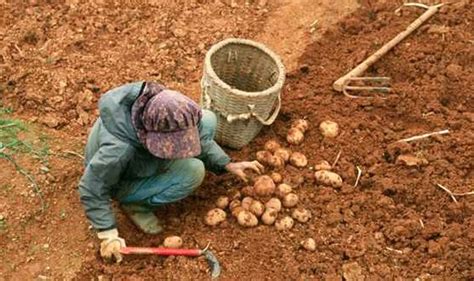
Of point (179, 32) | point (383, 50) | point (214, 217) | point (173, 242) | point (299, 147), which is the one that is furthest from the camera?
point (179, 32)

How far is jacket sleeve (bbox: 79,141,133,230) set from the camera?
275cm

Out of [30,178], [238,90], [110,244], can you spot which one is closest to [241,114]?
[238,90]

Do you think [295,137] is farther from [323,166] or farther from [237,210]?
[237,210]

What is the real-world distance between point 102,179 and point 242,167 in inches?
30.8

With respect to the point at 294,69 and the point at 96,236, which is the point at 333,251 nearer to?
the point at 96,236

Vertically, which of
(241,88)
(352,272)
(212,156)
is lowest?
(352,272)

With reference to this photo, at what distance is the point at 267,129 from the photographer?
3723mm

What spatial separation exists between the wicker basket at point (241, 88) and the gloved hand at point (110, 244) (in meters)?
0.86

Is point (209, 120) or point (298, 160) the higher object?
point (209, 120)

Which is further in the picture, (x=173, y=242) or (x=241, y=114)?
(x=241, y=114)

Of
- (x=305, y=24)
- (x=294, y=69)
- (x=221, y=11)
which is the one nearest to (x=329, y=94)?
(x=294, y=69)

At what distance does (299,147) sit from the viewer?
3607 millimetres

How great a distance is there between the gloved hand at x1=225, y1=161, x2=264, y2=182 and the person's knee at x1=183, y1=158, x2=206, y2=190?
0.60 feet

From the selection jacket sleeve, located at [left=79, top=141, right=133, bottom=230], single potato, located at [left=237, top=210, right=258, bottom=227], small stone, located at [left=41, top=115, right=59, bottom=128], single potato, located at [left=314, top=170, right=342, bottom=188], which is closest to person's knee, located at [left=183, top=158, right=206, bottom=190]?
single potato, located at [left=237, top=210, right=258, bottom=227]
